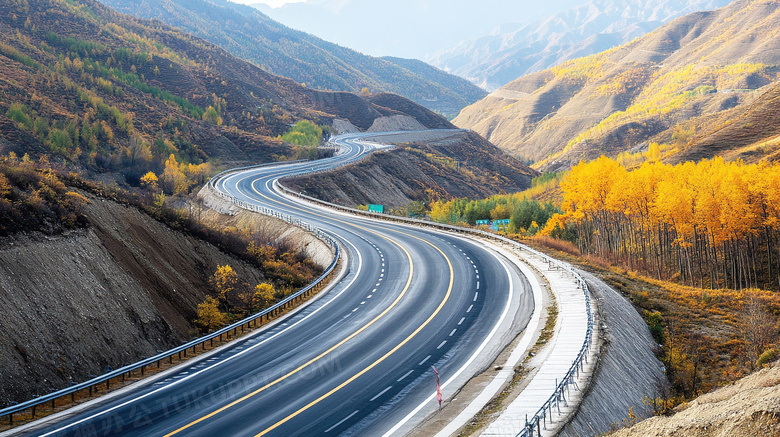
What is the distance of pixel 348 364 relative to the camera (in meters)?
20.3

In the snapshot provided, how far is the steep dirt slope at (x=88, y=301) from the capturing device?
1719 centimetres

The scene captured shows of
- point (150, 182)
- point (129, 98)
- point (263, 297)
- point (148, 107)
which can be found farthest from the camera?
point (129, 98)

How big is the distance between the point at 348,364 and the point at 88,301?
10.0 metres

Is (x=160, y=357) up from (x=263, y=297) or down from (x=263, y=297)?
up

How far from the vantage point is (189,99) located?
4764 inches

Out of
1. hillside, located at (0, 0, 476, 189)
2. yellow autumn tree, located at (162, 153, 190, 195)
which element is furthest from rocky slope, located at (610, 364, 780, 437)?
hillside, located at (0, 0, 476, 189)

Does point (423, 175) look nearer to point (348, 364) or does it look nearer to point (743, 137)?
point (743, 137)

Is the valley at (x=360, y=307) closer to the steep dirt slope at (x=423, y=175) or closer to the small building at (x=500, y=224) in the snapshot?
the small building at (x=500, y=224)

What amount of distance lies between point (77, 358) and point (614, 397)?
694 inches

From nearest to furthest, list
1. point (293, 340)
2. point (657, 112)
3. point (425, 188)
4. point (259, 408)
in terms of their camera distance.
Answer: point (259, 408)
point (293, 340)
point (425, 188)
point (657, 112)

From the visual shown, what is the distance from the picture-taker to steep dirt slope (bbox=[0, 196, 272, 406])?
56.4ft

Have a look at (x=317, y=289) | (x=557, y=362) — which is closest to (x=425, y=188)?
(x=317, y=289)

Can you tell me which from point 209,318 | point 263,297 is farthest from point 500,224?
point 209,318

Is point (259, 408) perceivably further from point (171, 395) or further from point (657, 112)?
point (657, 112)
